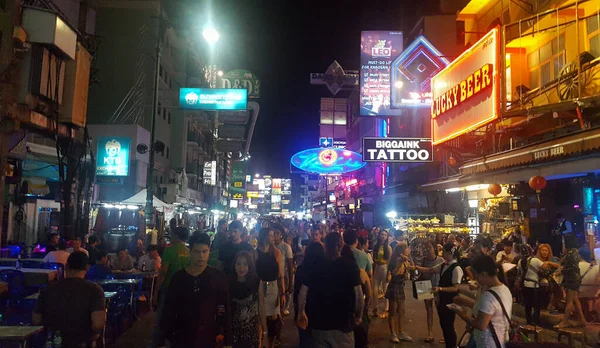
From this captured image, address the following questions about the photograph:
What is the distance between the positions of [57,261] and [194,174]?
115 feet

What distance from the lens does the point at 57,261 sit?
32.0 ft

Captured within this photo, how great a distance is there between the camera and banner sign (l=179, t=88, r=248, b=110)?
64.1ft

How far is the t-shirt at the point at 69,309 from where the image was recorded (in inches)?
174

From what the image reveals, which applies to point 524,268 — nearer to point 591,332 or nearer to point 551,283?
point 551,283

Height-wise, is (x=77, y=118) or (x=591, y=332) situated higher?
(x=77, y=118)

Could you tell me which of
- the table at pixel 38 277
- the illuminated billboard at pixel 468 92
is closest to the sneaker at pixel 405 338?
the illuminated billboard at pixel 468 92

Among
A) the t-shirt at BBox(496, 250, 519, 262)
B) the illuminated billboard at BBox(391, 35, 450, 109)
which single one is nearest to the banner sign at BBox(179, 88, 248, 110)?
the illuminated billboard at BBox(391, 35, 450, 109)

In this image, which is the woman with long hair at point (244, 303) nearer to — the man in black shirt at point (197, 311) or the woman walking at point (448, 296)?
the man in black shirt at point (197, 311)

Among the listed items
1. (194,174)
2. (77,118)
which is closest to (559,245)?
(77,118)

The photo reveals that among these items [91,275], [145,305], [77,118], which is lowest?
[145,305]

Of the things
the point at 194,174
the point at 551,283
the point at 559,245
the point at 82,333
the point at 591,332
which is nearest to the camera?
the point at 82,333

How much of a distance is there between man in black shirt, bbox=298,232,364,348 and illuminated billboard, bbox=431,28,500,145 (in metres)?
5.98

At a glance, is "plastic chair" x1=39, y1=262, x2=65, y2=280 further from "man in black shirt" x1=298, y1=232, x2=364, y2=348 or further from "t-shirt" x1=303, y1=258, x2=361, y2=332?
"t-shirt" x1=303, y1=258, x2=361, y2=332

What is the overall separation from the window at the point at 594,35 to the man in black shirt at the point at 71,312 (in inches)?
481
